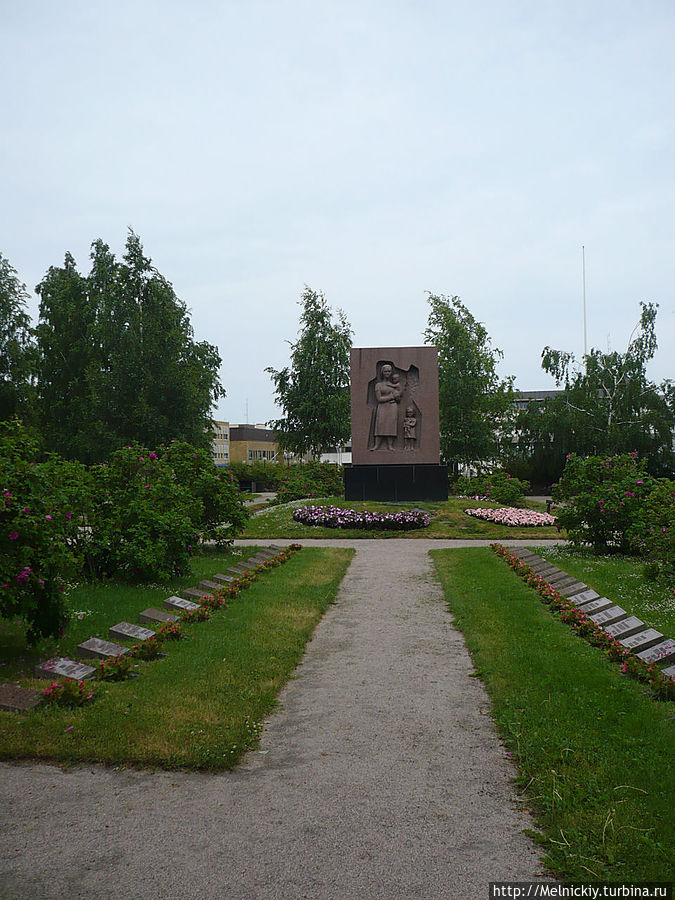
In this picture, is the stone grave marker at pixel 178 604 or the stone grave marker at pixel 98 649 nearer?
the stone grave marker at pixel 98 649

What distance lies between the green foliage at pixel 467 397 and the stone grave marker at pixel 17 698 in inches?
1404

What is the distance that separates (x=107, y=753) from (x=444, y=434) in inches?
1441

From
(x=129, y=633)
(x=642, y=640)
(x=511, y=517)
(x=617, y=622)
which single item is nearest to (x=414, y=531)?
(x=511, y=517)

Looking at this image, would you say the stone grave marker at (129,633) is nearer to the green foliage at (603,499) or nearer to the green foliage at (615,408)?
Result: the green foliage at (603,499)

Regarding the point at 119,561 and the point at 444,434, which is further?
the point at 444,434

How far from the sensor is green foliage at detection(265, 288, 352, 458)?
42.0 metres

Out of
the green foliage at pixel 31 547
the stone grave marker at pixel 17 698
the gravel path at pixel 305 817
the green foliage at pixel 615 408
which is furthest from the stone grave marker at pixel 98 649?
the green foliage at pixel 615 408

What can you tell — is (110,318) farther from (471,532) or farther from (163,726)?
(163,726)

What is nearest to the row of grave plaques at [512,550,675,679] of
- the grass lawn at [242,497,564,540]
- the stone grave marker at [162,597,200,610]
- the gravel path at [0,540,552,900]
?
the gravel path at [0,540,552,900]

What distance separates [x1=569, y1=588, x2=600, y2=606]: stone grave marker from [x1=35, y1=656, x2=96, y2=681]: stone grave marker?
212 inches

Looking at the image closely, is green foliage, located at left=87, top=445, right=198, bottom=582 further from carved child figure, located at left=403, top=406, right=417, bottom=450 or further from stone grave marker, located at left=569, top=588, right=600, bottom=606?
carved child figure, located at left=403, top=406, right=417, bottom=450

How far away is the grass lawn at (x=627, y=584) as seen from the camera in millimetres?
8016

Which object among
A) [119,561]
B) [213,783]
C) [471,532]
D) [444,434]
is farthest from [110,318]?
[213,783]

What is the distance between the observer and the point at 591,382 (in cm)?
3816
